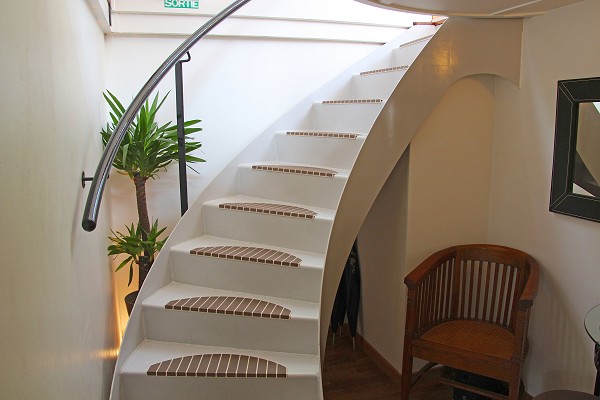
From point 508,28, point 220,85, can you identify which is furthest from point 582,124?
point 220,85

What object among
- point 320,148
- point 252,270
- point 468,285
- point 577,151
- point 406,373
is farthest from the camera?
point 320,148

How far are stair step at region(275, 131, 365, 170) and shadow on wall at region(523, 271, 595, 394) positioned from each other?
147 cm

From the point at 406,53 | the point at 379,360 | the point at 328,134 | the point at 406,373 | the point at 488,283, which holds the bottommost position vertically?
the point at 379,360

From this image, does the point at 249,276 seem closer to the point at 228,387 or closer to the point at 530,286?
the point at 228,387

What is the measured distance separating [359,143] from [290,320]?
1321mm

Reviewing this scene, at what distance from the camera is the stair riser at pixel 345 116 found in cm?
340

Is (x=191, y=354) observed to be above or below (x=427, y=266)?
below

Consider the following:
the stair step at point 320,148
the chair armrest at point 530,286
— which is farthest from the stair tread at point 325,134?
the chair armrest at point 530,286

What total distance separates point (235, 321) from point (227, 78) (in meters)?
2.01

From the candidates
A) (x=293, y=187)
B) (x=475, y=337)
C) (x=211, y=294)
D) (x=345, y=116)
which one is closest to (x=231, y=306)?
(x=211, y=294)

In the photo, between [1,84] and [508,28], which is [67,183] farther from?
[508,28]

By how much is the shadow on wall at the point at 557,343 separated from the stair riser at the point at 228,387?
153 centimetres

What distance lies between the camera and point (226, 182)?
11.5ft

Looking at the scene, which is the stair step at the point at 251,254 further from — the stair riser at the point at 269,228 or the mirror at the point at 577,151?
the mirror at the point at 577,151
